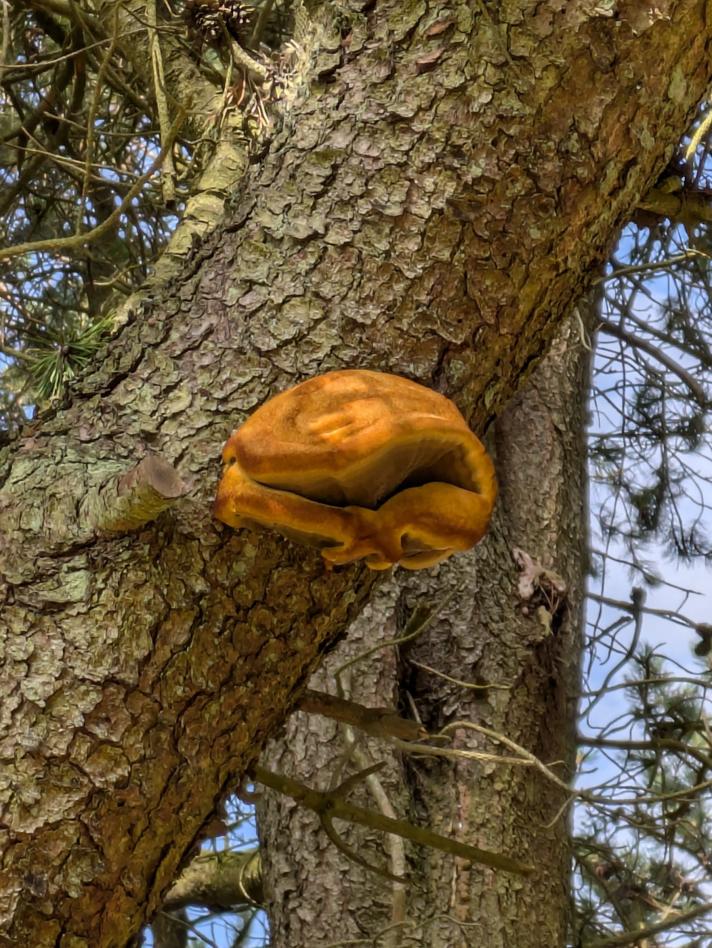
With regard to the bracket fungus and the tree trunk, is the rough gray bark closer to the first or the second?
the bracket fungus

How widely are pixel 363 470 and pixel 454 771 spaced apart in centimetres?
165

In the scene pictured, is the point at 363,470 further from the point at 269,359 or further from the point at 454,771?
the point at 454,771

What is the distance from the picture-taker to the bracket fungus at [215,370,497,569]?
3.72 ft

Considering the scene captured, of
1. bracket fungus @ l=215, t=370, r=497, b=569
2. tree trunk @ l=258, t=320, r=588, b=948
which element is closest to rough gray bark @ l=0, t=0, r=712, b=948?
bracket fungus @ l=215, t=370, r=497, b=569

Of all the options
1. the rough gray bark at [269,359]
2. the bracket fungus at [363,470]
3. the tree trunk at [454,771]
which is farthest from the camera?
the tree trunk at [454,771]

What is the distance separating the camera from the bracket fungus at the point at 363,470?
1133 mm

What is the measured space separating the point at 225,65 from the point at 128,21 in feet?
1.05

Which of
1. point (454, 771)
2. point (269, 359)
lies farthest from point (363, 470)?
point (454, 771)

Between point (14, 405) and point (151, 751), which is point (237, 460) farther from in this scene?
point (14, 405)

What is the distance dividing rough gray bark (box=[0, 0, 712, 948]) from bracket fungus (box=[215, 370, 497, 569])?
0.18 metres

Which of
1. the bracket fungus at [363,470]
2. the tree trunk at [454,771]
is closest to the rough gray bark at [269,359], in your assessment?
the bracket fungus at [363,470]

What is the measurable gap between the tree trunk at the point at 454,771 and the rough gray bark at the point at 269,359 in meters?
0.93

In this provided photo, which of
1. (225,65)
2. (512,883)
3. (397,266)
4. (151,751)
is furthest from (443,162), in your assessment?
(225,65)

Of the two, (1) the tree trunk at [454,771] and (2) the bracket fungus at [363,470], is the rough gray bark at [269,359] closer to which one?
(2) the bracket fungus at [363,470]
